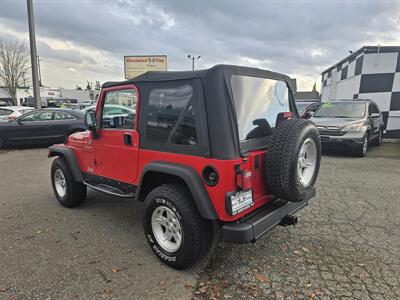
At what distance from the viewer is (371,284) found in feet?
7.88

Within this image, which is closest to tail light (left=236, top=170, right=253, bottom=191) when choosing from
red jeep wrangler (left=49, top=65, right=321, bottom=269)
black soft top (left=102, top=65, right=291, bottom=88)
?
red jeep wrangler (left=49, top=65, right=321, bottom=269)

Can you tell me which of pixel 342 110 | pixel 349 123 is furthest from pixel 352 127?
pixel 342 110

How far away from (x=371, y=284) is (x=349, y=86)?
11.6 meters

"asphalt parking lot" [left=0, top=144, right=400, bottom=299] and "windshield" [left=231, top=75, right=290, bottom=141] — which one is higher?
"windshield" [left=231, top=75, right=290, bottom=141]

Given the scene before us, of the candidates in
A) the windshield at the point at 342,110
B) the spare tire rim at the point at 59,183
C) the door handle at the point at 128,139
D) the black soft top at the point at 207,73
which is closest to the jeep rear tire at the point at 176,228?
the door handle at the point at 128,139

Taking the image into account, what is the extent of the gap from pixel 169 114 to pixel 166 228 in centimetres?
111

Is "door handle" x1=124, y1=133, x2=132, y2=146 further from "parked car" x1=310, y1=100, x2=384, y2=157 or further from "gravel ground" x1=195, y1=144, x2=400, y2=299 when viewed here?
"parked car" x1=310, y1=100, x2=384, y2=157

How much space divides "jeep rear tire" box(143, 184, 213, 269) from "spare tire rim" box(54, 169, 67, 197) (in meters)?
2.09

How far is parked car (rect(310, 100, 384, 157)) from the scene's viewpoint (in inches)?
290

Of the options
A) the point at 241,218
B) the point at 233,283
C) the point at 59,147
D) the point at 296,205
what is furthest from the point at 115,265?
the point at 59,147

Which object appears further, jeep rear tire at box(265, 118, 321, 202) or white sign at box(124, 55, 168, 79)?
white sign at box(124, 55, 168, 79)

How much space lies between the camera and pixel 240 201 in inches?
92.4

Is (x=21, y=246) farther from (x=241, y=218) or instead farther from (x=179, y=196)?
(x=241, y=218)

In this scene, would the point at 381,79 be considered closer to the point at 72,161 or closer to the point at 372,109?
the point at 372,109
